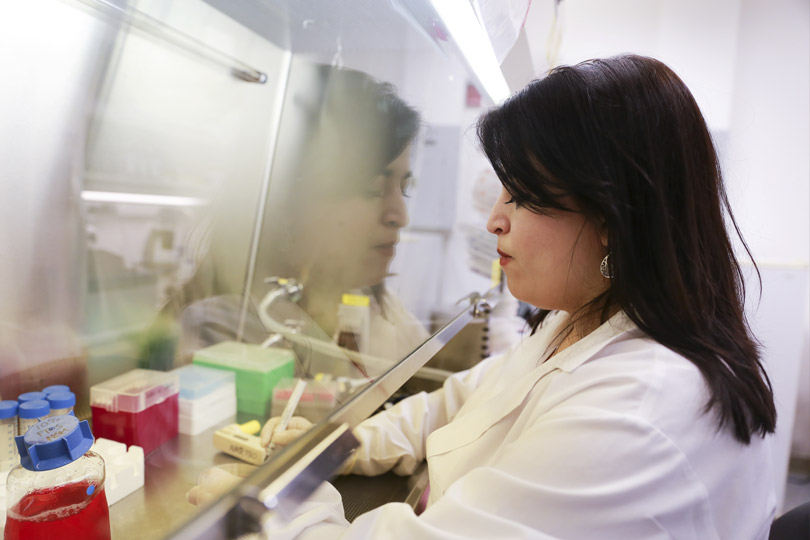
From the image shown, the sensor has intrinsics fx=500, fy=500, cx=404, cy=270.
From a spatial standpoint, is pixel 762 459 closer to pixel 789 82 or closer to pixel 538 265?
pixel 538 265

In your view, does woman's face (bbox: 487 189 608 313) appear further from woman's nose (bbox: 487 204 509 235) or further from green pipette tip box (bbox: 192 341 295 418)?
green pipette tip box (bbox: 192 341 295 418)

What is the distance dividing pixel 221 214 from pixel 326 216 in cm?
41

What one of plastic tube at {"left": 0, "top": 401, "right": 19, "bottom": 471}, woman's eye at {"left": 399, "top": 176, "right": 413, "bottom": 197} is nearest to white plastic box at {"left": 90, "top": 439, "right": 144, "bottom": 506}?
plastic tube at {"left": 0, "top": 401, "right": 19, "bottom": 471}

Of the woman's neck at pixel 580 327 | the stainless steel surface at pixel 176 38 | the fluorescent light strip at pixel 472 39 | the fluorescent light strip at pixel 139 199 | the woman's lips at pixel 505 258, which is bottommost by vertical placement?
the woman's neck at pixel 580 327

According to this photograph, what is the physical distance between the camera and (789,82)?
106 inches

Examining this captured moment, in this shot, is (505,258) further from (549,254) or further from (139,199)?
(139,199)

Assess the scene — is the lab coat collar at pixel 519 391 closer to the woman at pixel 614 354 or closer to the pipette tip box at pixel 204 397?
the woman at pixel 614 354

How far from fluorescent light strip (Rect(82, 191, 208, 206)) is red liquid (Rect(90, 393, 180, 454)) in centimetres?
48

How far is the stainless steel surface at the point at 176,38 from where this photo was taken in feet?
3.58

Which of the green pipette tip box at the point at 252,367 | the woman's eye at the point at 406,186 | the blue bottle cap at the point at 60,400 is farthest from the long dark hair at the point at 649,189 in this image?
the blue bottle cap at the point at 60,400

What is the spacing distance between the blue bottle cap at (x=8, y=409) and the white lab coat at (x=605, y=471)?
52 centimetres

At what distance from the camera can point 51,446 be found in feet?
1.99

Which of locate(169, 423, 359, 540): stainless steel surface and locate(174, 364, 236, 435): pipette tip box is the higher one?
locate(169, 423, 359, 540): stainless steel surface

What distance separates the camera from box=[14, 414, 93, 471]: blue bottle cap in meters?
0.60
